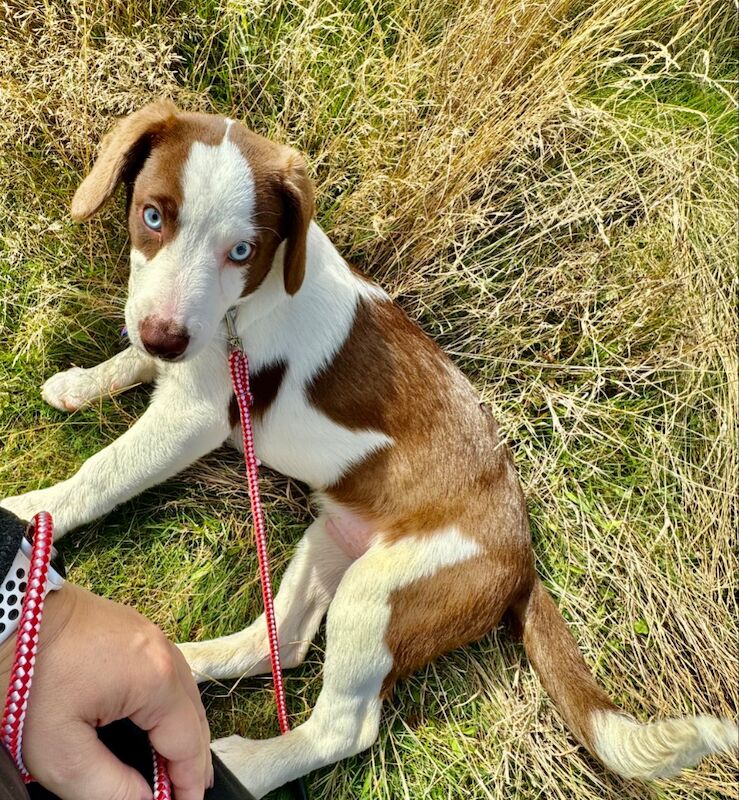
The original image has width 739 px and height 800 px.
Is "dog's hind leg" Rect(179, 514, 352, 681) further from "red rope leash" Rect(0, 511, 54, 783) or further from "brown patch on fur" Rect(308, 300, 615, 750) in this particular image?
"red rope leash" Rect(0, 511, 54, 783)

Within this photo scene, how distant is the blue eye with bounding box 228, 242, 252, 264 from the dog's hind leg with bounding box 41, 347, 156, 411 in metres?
0.98

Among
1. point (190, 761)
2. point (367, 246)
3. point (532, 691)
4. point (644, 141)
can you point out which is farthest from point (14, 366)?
point (644, 141)

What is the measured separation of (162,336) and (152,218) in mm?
389

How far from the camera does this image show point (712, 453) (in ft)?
11.3

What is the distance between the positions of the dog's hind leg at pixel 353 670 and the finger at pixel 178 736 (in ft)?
3.37

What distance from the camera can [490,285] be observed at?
3447 mm

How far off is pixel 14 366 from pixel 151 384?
0.57 meters

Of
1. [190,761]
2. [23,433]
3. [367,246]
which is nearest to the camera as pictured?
[190,761]

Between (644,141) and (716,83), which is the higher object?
(716,83)

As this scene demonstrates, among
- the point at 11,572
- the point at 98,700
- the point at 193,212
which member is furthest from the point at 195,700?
the point at 193,212

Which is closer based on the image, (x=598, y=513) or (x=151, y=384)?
(x=151, y=384)

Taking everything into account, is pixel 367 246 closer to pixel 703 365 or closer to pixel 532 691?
pixel 703 365

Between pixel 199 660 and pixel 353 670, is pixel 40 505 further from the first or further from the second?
pixel 353 670

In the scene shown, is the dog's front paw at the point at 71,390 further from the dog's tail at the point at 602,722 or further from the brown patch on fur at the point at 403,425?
the dog's tail at the point at 602,722
